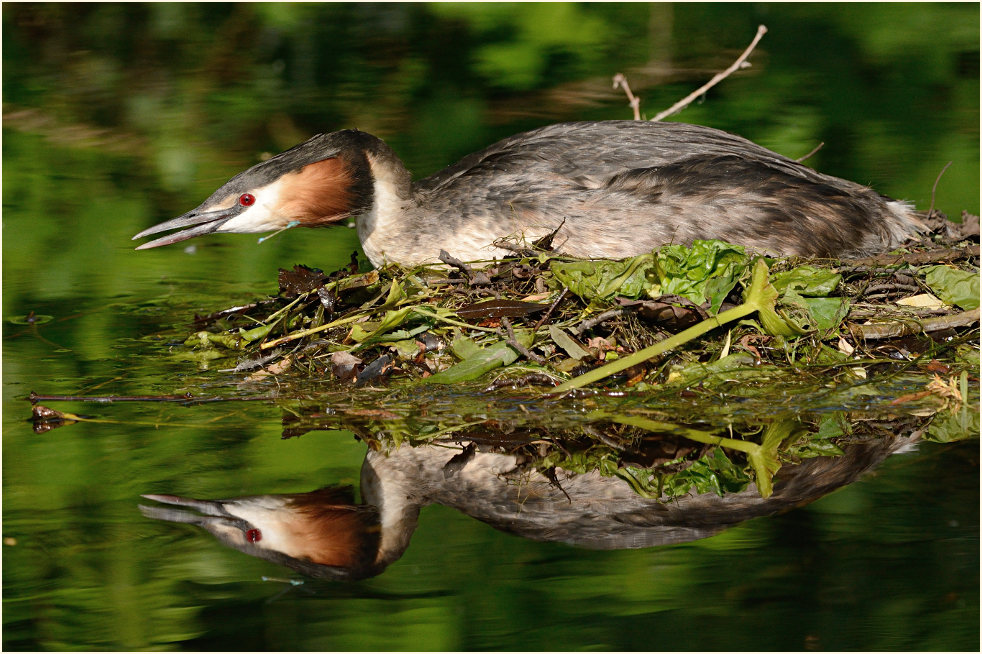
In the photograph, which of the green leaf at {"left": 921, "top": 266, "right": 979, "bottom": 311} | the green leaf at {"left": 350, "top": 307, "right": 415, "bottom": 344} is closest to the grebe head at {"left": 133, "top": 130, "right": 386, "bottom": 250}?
the green leaf at {"left": 350, "top": 307, "right": 415, "bottom": 344}

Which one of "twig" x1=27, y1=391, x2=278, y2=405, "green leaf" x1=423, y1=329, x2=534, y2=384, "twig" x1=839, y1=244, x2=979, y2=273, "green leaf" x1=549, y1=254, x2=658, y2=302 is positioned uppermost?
"green leaf" x1=549, y1=254, x2=658, y2=302

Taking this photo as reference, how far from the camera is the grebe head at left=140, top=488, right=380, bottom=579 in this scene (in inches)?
138

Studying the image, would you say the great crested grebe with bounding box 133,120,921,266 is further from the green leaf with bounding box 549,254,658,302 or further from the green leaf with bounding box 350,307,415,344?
the green leaf with bounding box 350,307,415,344

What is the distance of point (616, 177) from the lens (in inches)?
224

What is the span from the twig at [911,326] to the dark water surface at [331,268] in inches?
39.6

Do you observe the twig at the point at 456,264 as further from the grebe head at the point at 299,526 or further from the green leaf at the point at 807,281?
the grebe head at the point at 299,526

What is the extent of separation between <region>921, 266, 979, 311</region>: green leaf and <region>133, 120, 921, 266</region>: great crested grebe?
0.48m

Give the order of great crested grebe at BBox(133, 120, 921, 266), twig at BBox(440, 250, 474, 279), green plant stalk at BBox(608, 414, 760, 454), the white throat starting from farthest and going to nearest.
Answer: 1. the white throat
2. great crested grebe at BBox(133, 120, 921, 266)
3. twig at BBox(440, 250, 474, 279)
4. green plant stalk at BBox(608, 414, 760, 454)

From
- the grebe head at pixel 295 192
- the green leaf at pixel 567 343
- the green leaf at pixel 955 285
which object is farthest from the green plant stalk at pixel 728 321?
the grebe head at pixel 295 192

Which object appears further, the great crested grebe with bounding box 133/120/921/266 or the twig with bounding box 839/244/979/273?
the great crested grebe with bounding box 133/120/921/266

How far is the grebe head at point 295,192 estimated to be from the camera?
18.3 ft

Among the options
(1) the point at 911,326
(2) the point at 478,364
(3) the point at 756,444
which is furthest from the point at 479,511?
(1) the point at 911,326

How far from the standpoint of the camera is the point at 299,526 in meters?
3.64

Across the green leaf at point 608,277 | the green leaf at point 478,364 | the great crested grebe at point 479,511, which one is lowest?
the green leaf at point 478,364
